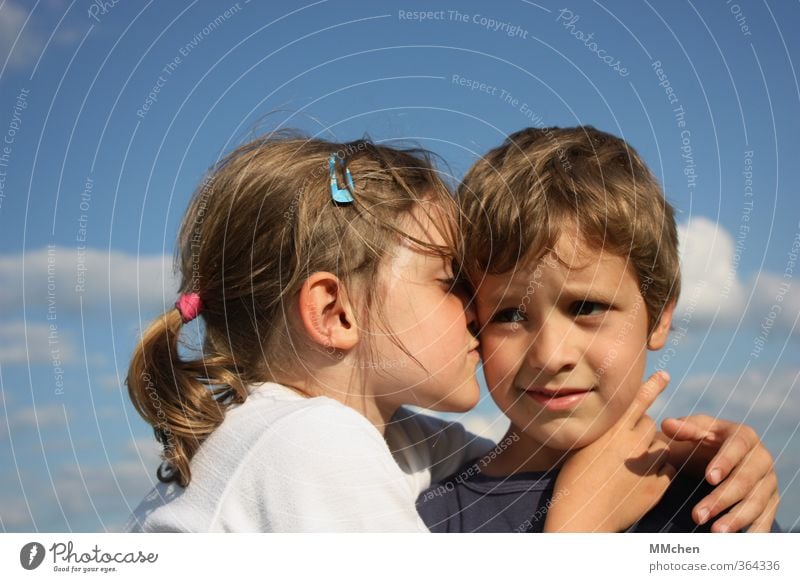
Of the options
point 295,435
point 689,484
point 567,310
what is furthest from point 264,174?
point 689,484

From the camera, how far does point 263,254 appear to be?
192 centimetres

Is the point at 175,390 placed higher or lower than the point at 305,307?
lower

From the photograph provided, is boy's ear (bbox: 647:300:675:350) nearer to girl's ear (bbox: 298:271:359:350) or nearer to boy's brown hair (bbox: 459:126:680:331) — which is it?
boy's brown hair (bbox: 459:126:680:331)

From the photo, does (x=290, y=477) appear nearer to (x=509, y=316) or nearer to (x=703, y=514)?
(x=509, y=316)

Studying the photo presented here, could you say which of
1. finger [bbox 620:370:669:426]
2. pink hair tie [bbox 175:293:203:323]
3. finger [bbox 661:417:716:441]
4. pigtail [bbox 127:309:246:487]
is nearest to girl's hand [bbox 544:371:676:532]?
finger [bbox 620:370:669:426]

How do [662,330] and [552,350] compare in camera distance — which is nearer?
[552,350]

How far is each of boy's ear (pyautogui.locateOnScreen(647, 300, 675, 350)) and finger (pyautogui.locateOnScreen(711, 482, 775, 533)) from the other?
0.35m

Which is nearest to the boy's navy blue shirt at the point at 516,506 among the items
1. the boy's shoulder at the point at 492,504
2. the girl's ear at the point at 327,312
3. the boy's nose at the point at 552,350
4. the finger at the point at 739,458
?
the boy's shoulder at the point at 492,504

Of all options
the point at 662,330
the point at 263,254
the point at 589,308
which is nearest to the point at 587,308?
the point at 589,308

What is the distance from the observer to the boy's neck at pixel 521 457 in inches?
78.8

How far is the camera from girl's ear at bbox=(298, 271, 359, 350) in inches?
74.5

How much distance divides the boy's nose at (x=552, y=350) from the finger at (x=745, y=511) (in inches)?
16.9

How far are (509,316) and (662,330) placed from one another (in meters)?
0.35

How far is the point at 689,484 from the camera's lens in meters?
1.93
